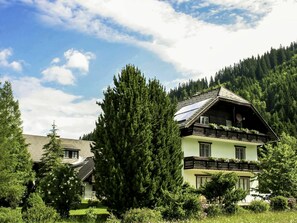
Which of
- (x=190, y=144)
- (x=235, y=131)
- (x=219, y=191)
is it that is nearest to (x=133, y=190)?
(x=219, y=191)

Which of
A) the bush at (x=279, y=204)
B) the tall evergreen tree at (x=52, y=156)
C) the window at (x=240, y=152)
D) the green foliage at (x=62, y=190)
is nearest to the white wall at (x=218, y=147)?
the window at (x=240, y=152)

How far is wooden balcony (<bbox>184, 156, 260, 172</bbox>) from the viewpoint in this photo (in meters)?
33.1

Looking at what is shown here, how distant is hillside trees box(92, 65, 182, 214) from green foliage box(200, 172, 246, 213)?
2578mm

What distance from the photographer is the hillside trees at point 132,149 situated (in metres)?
22.2

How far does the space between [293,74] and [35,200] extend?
5752 inches

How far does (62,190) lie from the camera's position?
21.9 metres

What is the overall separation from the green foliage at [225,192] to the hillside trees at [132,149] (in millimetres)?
2578

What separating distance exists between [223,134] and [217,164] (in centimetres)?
305

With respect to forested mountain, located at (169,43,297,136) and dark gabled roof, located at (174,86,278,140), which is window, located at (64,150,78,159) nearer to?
dark gabled roof, located at (174,86,278,140)

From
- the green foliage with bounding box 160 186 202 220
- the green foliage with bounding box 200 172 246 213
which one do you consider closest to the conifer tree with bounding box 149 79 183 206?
the green foliage with bounding box 200 172 246 213

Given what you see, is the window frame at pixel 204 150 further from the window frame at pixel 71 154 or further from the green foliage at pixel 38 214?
the window frame at pixel 71 154

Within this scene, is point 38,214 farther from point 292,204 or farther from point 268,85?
point 268,85

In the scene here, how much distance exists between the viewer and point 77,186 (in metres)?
22.5

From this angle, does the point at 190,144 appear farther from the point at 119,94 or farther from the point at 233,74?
the point at 233,74
